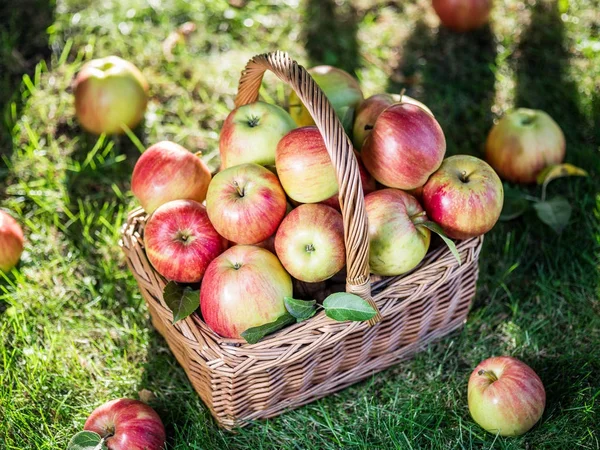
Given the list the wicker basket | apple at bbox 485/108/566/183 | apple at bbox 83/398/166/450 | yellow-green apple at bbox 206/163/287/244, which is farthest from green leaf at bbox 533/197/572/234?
apple at bbox 83/398/166/450

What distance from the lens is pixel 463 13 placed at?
354 cm

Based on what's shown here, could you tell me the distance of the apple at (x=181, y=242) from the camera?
2.04m

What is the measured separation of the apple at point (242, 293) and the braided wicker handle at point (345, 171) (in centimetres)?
21

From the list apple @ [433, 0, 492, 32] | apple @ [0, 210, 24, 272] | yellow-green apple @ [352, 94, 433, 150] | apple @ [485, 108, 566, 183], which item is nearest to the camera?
yellow-green apple @ [352, 94, 433, 150]

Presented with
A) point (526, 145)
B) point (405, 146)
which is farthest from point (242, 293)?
point (526, 145)

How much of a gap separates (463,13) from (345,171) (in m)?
2.16

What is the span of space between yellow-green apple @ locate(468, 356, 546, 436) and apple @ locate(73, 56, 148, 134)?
1943mm

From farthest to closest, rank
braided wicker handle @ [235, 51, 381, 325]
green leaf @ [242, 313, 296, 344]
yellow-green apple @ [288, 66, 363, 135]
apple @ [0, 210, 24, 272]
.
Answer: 1. apple @ [0, 210, 24, 272]
2. yellow-green apple @ [288, 66, 363, 135]
3. green leaf @ [242, 313, 296, 344]
4. braided wicker handle @ [235, 51, 381, 325]

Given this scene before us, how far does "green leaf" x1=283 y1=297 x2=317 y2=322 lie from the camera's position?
1907mm

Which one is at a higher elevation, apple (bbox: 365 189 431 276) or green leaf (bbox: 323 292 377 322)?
apple (bbox: 365 189 431 276)

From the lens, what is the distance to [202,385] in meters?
2.14

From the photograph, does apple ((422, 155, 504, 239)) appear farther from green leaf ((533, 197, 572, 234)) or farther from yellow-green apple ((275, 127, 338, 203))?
green leaf ((533, 197, 572, 234))

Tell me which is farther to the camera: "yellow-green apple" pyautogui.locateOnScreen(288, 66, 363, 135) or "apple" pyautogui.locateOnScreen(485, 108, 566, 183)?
"apple" pyautogui.locateOnScreen(485, 108, 566, 183)

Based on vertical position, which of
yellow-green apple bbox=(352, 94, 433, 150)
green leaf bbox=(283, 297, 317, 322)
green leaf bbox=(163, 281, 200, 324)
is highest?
yellow-green apple bbox=(352, 94, 433, 150)
